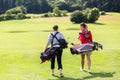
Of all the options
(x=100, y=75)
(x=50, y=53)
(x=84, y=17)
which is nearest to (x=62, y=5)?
(x=84, y=17)

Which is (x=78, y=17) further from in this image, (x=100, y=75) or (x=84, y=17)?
(x=100, y=75)

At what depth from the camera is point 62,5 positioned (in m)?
150

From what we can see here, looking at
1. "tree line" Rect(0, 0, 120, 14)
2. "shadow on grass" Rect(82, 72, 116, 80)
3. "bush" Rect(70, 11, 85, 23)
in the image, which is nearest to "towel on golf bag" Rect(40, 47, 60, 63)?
"shadow on grass" Rect(82, 72, 116, 80)

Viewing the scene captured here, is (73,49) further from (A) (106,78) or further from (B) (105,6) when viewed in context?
(B) (105,6)

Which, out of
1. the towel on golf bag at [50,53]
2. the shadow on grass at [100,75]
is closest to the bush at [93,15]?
the shadow on grass at [100,75]

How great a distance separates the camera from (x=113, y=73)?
15.9m

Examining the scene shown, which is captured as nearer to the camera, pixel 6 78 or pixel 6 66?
pixel 6 78

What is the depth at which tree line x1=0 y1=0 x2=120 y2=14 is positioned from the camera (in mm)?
134625

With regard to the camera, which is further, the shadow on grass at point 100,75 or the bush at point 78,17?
the bush at point 78,17

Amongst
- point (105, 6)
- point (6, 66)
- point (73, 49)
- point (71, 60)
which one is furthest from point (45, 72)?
point (105, 6)

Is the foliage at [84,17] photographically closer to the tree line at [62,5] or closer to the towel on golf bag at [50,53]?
the tree line at [62,5]

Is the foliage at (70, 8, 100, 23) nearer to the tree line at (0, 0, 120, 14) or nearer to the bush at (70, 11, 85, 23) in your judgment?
the bush at (70, 11, 85, 23)

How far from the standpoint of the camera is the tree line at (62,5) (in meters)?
Answer: 135

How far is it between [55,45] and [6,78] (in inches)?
101
